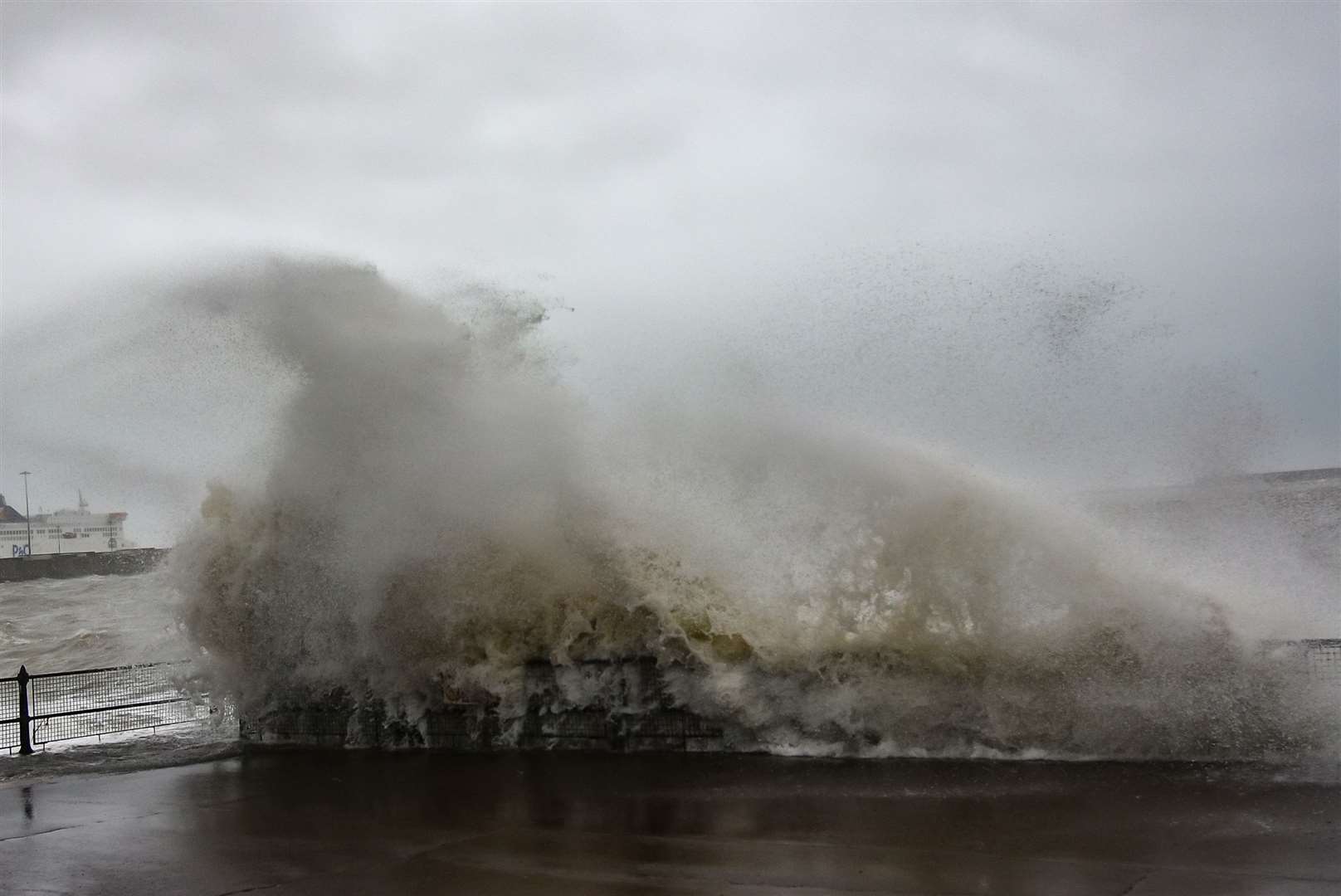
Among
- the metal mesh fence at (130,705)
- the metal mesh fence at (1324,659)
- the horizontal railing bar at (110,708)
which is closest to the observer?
the metal mesh fence at (1324,659)

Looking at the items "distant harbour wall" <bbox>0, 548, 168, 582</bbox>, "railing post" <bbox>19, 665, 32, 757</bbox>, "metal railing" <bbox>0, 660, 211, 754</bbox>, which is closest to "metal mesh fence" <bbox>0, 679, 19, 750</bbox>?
"metal railing" <bbox>0, 660, 211, 754</bbox>

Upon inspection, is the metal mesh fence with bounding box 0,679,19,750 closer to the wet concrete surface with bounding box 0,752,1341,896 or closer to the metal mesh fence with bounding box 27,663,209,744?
the metal mesh fence with bounding box 27,663,209,744

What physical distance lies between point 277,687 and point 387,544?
83.5 inches

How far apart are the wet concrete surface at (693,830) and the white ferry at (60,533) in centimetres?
8195

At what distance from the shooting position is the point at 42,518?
102750mm

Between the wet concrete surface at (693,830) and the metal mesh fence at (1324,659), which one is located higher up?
the metal mesh fence at (1324,659)

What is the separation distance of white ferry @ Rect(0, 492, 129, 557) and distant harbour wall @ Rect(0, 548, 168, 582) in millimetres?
13832

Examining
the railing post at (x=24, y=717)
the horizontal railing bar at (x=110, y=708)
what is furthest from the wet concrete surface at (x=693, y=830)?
the horizontal railing bar at (x=110, y=708)

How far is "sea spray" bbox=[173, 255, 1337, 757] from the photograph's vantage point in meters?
9.19

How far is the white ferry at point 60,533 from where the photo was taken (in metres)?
88.1

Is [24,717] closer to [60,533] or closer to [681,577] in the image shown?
[681,577]

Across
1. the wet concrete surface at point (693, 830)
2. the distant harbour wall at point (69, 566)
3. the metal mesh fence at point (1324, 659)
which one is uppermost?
the distant harbour wall at point (69, 566)

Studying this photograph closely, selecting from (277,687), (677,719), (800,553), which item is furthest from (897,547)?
(277,687)

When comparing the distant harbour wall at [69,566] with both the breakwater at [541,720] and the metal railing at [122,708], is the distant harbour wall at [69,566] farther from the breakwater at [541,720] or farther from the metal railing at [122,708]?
the breakwater at [541,720]
